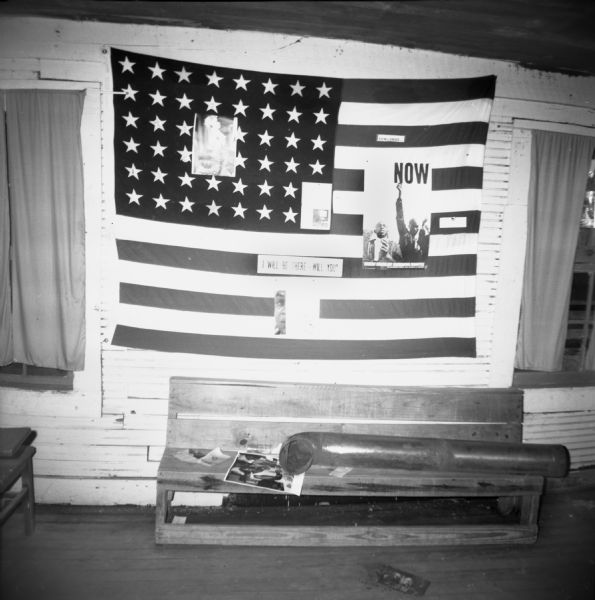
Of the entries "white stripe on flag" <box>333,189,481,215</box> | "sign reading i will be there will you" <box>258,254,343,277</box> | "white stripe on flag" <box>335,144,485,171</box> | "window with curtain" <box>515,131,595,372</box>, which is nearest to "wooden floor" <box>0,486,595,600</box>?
"window with curtain" <box>515,131,595,372</box>

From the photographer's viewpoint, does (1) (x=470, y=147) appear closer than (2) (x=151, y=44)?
No

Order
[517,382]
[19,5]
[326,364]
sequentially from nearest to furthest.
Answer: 1. [19,5]
2. [326,364]
3. [517,382]

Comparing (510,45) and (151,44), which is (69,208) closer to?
(151,44)

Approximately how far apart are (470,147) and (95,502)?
4.47 metres

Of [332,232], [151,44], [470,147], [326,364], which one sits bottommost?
[326,364]

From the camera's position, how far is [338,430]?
11.2ft

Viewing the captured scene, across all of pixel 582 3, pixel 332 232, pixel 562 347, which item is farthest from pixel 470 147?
pixel 562 347

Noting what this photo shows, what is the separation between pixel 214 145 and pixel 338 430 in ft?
8.42

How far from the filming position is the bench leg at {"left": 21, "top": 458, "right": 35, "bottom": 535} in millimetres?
3088

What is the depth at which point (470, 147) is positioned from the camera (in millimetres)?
3430

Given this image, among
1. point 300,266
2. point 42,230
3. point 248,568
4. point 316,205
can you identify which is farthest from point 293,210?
point 248,568

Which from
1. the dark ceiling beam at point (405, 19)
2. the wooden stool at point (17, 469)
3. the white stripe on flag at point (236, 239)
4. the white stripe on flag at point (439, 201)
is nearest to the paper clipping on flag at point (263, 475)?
the wooden stool at point (17, 469)

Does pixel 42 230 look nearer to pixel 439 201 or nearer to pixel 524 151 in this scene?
pixel 439 201

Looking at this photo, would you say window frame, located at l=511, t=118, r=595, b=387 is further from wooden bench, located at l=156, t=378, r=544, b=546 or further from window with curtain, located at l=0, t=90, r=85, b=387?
window with curtain, located at l=0, t=90, r=85, b=387
